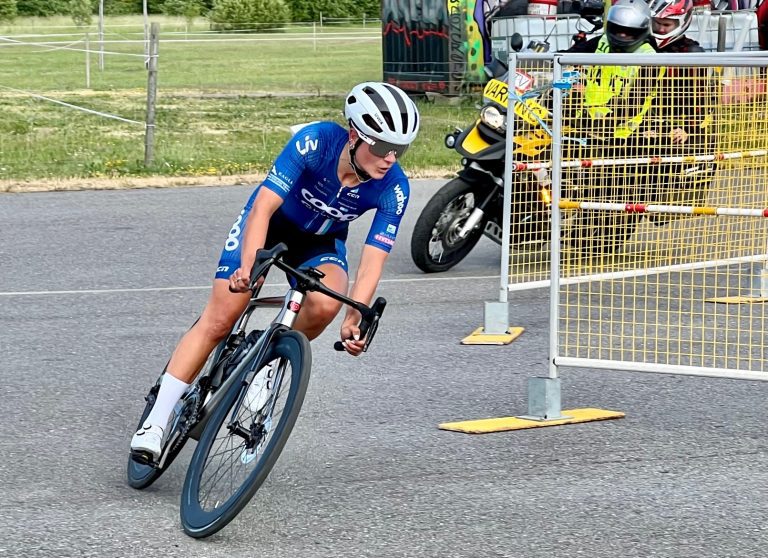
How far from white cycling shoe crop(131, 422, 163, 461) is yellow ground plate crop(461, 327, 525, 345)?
11.2ft

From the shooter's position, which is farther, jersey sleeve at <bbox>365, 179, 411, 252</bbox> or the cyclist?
jersey sleeve at <bbox>365, 179, 411, 252</bbox>

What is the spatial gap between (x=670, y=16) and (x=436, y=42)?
15381mm

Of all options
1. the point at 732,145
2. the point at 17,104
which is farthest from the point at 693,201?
the point at 17,104

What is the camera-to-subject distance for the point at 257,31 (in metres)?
65.1

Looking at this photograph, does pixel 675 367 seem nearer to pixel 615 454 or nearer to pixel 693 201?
pixel 615 454

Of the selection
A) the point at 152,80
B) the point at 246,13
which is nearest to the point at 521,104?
the point at 152,80

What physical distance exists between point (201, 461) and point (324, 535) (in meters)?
Result: 0.55

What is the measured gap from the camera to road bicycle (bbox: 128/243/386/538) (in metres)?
4.91

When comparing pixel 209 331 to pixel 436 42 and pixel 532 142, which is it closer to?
pixel 532 142

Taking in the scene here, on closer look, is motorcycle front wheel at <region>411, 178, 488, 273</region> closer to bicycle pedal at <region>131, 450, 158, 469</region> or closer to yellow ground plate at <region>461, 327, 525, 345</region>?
yellow ground plate at <region>461, 327, 525, 345</region>

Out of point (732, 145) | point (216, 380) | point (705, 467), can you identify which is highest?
point (732, 145)

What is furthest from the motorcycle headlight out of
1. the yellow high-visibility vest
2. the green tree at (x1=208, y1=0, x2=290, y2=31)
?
the green tree at (x1=208, y1=0, x2=290, y2=31)

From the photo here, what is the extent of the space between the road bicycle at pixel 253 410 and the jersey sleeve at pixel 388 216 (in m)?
0.43

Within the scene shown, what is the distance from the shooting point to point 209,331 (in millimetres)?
5762
